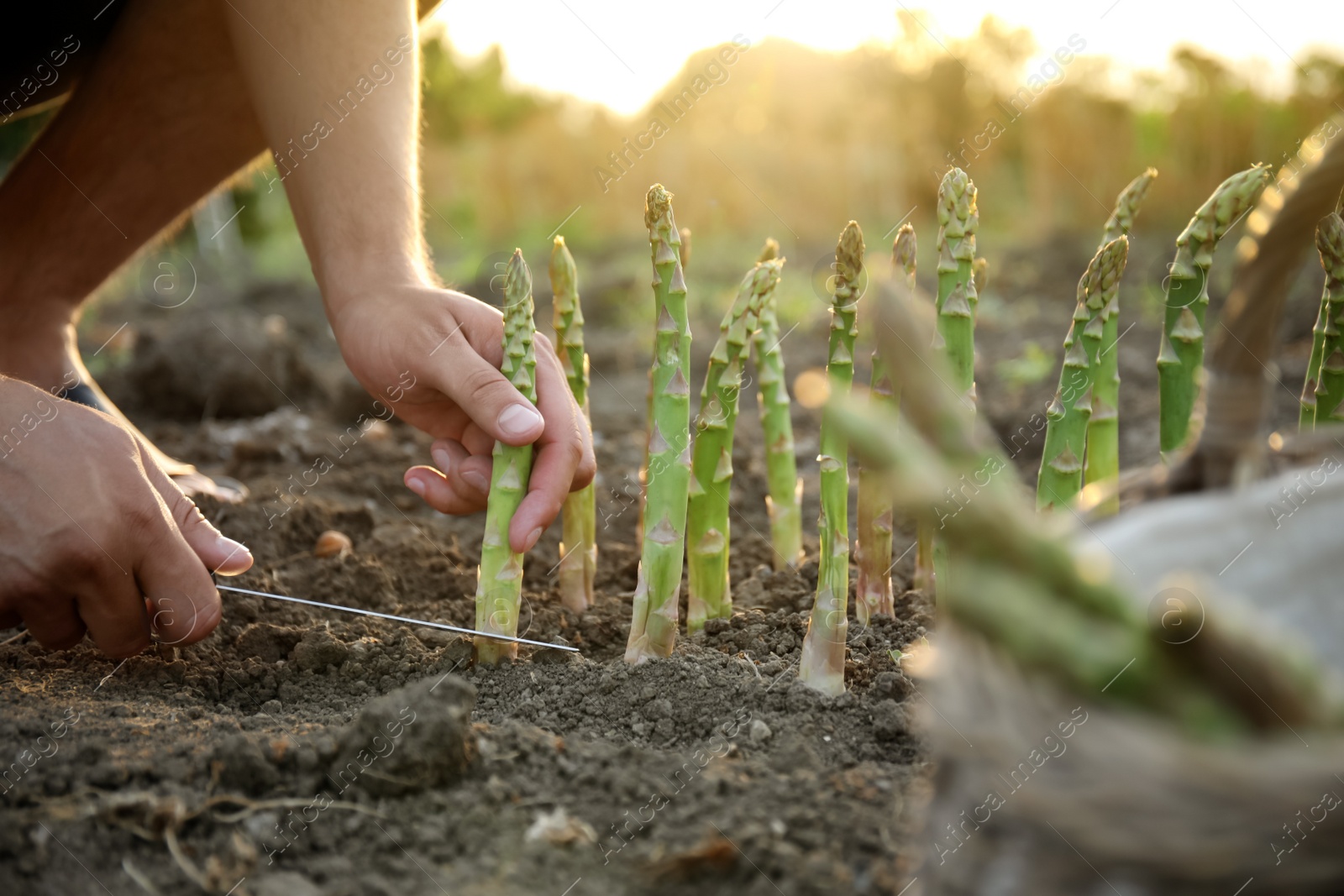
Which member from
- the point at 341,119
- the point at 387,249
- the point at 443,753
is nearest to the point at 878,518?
the point at 443,753

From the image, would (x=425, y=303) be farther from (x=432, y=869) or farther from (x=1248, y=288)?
(x=1248, y=288)

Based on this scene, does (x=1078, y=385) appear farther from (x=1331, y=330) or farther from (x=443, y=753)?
(x=443, y=753)

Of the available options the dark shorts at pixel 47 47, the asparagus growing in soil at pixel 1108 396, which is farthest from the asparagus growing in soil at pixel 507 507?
the dark shorts at pixel 47 47

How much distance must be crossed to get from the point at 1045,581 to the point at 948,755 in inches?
10.8

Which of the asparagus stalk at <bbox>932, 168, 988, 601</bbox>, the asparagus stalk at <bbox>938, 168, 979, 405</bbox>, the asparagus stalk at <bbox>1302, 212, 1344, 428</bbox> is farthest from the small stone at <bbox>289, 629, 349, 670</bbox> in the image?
the asparagus stalk at <bbox>1302, 212, 1344, 428</bbox>

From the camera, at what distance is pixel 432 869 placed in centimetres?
125

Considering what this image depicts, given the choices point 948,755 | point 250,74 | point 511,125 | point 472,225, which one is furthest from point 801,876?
point 511,125

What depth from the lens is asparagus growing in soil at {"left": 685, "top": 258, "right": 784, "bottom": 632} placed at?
1884 mm

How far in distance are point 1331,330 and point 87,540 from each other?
2348 millimetres

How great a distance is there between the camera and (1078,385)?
176cm

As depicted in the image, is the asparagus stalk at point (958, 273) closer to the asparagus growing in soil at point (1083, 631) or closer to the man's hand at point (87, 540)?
the asparagus growing in soil at point (1083, 631)

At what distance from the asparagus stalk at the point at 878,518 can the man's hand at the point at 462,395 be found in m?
0.63

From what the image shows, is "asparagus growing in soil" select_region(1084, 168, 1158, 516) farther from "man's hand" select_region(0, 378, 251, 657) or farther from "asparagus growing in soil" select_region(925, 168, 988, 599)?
"man's hand" select_region(0, 378, 251, 657)

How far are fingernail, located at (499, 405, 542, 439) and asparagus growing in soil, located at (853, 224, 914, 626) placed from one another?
0.68m
